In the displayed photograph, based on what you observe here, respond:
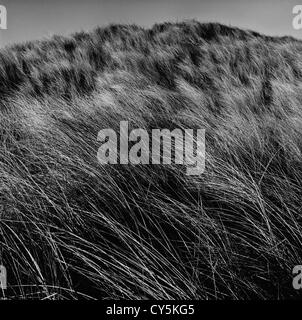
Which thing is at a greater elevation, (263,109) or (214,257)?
(263,109)

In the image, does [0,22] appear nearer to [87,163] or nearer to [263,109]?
[87,163]

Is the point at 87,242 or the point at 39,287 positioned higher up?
the point at 87,242

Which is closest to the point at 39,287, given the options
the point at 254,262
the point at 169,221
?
the point at 169,221

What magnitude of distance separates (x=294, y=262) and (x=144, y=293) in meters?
0.69

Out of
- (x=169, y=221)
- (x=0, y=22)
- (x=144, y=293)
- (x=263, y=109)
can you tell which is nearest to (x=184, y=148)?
(x=169, y=221)

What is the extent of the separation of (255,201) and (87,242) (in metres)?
0.93

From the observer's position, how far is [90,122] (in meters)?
3.48

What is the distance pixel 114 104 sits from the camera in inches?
159

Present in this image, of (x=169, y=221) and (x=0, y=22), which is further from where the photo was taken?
(x=0, y=22)

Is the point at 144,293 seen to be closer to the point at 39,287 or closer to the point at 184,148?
the point at 39,287
